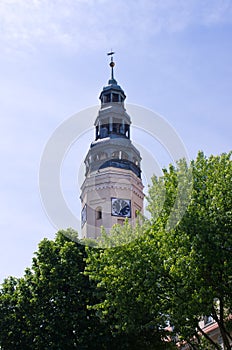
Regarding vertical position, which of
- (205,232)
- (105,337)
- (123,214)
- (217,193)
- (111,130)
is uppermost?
(111,130)

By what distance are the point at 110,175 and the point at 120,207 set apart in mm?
3959

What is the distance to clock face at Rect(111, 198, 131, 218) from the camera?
6494 cm

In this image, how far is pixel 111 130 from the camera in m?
67.2

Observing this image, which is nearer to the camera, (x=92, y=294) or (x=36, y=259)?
(x=92, y=294)

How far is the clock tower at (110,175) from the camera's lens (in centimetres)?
6544

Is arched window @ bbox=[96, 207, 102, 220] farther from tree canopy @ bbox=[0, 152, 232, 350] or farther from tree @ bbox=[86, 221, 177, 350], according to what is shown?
tree @ bbox=[86, 221, 177, 350]

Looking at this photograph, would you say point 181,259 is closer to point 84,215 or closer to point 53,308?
point 53,308

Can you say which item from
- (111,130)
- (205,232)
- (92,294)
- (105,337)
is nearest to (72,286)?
(92,294)

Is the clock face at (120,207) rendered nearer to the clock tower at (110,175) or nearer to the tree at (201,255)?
the clock tower at (110,175)

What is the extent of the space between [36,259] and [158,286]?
44.2 feet

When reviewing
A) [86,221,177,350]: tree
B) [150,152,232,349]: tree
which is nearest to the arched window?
[86,221,177,350]: tree

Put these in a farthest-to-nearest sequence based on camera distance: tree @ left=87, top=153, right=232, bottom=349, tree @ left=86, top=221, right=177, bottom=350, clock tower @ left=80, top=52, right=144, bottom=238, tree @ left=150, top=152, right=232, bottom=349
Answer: clock tower @ left=80, top=52, right=144, bottom=238, tree @ left=86, top=221, right=177, bottom=350, tree @ left=87, top=153, right=232, bottom=349, tree @ left=150, top=152, right=232, bottom=349

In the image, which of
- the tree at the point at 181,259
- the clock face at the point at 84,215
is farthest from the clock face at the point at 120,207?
the tree at the point at 181,259

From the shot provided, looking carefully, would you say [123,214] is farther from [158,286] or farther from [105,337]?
[158,286]
